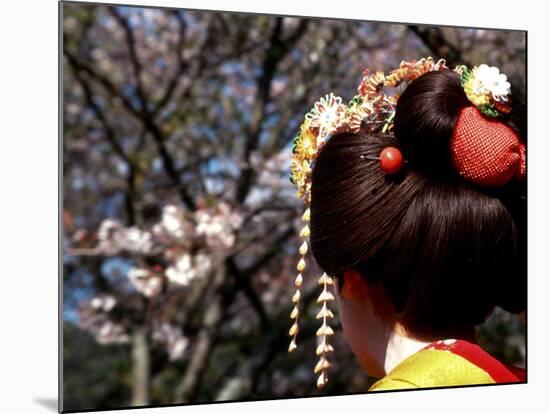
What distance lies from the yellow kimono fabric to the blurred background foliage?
2.71 meters

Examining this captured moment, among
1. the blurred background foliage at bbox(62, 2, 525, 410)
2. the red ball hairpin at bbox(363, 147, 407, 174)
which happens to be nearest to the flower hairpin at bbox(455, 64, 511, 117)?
the red ball hairpin at bbox(363, 147, 407, 174)

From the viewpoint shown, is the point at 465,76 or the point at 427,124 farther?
the point at 465,76

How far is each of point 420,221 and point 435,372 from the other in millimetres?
258

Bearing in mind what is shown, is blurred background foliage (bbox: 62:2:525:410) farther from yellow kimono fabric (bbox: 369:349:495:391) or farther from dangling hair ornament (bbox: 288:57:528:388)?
yellow kimono fabric (bbox: 369:349:495:391)

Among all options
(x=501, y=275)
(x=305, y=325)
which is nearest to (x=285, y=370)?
(x=305, y=325)

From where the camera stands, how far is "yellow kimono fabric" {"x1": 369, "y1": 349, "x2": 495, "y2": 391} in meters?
1.40

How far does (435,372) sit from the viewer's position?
141 cm

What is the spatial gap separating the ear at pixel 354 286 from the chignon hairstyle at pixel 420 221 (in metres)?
0.01

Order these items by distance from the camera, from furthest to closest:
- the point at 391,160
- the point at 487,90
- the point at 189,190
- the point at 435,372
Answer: the point at 189,190 → the point at 487,90 → the point at 391,160 → the point at 435,372

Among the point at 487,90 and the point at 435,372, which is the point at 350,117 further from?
the point at 435,372

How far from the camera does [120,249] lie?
410 cm

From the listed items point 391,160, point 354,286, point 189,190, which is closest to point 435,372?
point 354,286

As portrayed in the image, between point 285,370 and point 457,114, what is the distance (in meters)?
2.93

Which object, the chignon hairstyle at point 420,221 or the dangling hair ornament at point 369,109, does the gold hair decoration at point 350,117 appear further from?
the chignon hairstyle at point 420,221
